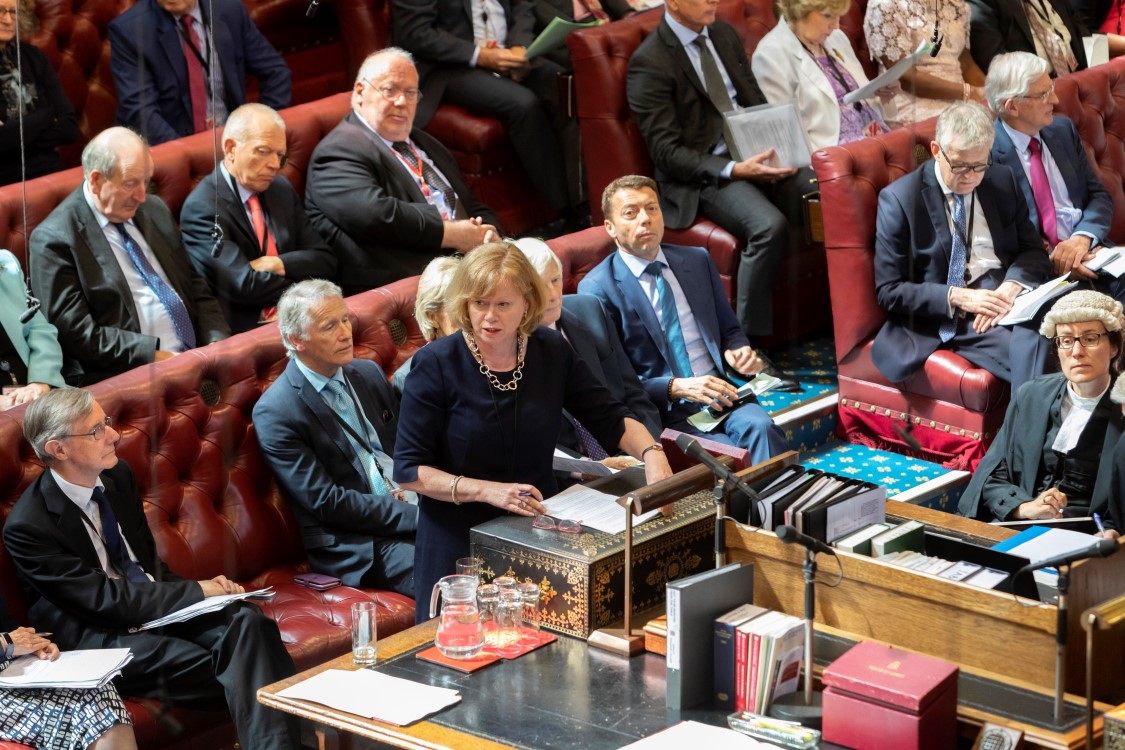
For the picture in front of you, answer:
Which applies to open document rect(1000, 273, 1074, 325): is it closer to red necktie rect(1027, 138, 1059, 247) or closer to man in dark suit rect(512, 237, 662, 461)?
red necktie rect(1027, 138, 1059, 247)

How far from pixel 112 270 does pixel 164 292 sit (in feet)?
0.60

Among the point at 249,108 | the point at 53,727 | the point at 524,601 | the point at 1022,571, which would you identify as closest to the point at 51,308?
the point at 249,108

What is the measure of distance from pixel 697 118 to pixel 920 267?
1.03 meters

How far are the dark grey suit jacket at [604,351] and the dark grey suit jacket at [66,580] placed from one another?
4.22ft

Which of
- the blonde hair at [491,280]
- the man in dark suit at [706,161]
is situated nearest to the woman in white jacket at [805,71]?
the man in dark suit at [706,161]

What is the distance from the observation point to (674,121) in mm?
5691

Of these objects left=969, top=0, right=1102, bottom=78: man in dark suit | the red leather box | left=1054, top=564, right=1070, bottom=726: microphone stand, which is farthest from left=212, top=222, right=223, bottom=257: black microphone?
left=969, top=0, right=1102, bottom=78: man in dark suit

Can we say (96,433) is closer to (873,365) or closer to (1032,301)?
(873,365)

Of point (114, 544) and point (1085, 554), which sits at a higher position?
point (1085, 554)

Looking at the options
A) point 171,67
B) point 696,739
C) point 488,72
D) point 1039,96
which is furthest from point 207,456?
point 1039,96

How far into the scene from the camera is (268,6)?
6188 millimetres

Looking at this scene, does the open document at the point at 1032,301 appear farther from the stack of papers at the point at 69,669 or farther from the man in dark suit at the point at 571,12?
the stack of papers at the point at 69,669

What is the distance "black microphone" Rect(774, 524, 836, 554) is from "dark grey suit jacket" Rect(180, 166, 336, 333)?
2.42 metres

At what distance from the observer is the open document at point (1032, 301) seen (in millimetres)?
4914
